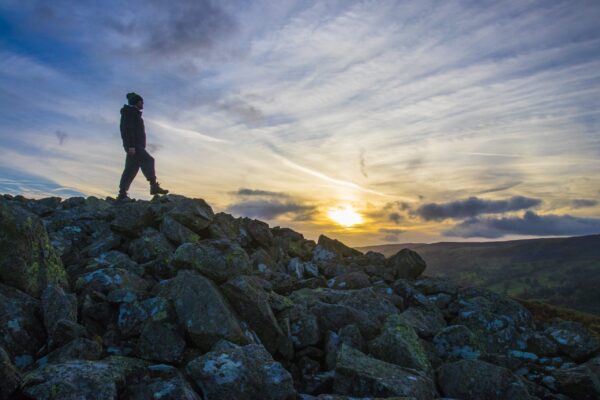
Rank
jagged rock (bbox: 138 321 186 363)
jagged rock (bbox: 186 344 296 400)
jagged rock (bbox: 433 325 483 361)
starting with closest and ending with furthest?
1. jagged rock (bbox: 186 344 296 400)
2. jagged rock (bbox: 138 321 186 363)
3. jagged rock (bbox: 433 325 483 361)

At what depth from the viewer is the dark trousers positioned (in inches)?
997

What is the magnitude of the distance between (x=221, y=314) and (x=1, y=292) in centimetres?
597

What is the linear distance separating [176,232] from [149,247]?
162 centimetres

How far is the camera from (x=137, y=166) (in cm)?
2581

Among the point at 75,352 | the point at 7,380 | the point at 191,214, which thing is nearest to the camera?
the point at 7,380

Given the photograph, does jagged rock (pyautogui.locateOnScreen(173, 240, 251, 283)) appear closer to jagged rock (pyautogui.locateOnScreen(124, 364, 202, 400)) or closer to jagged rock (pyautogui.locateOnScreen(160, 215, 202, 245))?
jagged rock (pyautogui.locateOnScreen(160, 215, 202, 245))

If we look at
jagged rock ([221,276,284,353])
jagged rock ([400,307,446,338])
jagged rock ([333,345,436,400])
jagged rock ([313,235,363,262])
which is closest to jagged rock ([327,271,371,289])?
jagged rock ([400,307,446,338])

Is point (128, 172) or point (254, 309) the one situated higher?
point (128, 172)

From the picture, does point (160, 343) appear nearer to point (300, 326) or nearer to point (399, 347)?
point (300, 326)

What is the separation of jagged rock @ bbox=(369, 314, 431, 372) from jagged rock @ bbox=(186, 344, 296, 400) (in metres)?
4.68

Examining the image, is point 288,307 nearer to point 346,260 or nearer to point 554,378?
point 554,378

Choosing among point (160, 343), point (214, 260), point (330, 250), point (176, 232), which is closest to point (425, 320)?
point (214, 260)

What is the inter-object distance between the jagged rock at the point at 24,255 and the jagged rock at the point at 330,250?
51.7 feet

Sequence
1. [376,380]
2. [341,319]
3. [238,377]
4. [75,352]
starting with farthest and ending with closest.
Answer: [341,319]
[376,380]
[75,352]
[238,377]
